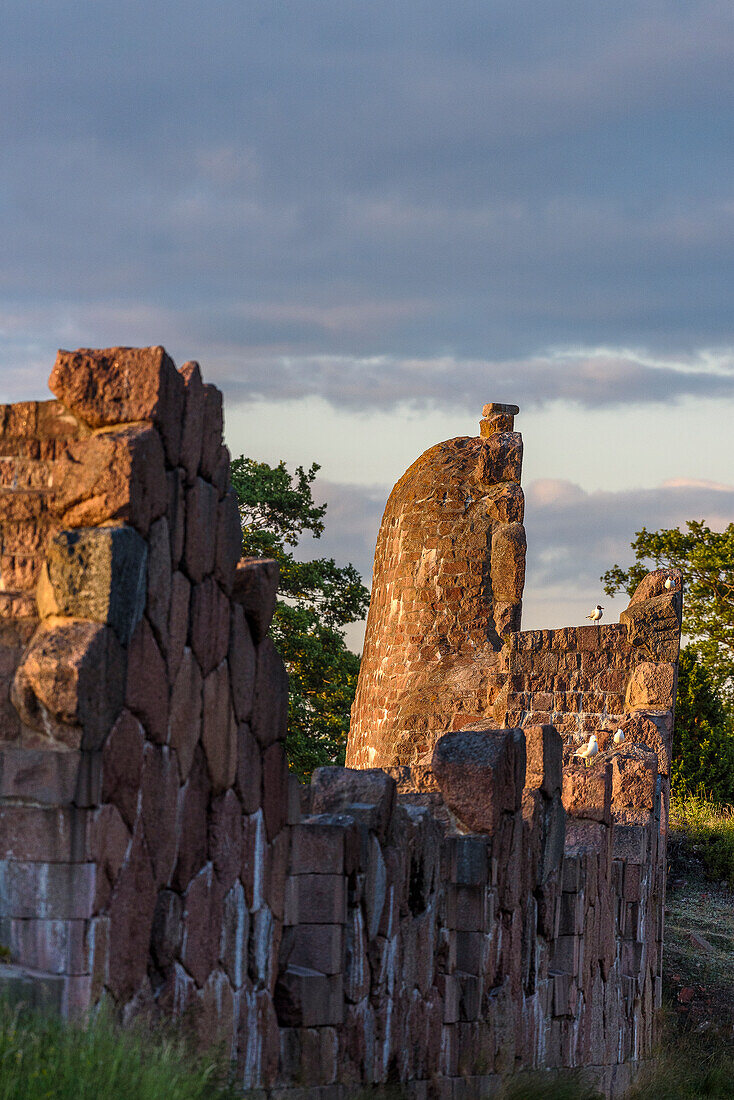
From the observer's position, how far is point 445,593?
609 inches

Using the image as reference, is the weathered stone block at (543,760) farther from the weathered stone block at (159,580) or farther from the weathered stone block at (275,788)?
the weathered stone block at (159,580)

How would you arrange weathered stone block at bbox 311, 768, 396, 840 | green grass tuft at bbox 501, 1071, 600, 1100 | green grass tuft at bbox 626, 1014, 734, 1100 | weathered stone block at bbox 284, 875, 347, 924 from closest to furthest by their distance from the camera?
weathered stone block at bbox 284, 875, 347, 924 → weathered stone block at bbox 311, 768, 396, 840 → green grass tuft at bbox 501, 1071, 600, 1100 → green grass tuft at bbox 626, 1014, 734, 1100

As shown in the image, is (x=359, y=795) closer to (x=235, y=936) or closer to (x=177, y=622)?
(x=235, y=936)

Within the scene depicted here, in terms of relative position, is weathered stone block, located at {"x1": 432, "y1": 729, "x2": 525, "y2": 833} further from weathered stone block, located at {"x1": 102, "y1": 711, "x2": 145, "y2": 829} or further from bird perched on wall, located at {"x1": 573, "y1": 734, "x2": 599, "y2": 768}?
bird perched on wall, located at {"x1": 573, "y1": 734, "x2": 599, "y2": 768}

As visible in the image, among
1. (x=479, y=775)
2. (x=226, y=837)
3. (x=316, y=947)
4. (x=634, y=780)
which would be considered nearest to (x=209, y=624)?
(x=226, y=837)

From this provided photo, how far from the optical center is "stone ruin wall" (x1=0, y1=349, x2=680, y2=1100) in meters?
4.53

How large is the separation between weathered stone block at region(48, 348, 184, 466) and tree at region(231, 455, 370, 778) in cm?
1619

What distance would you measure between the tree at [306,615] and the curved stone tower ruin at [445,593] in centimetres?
546

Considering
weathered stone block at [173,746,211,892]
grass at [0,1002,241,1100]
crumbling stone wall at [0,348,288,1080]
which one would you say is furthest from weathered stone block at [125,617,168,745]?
grass at [0,1002,241,1100]

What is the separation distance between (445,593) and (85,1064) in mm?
11602

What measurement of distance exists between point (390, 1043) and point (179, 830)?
2.17m

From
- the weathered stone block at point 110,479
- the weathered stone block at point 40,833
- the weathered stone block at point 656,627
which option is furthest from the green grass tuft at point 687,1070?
the weathered stone block at point 110,479

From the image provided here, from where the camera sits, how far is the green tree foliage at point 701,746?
2133cm

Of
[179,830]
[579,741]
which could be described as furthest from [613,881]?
[179,830]
